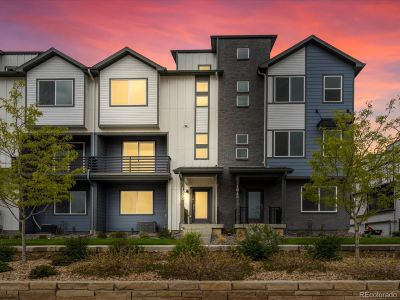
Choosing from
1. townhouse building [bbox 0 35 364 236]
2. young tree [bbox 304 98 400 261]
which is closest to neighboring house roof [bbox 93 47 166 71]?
townhouse building [bbox 0 35 364 236]

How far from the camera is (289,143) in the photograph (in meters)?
27.0

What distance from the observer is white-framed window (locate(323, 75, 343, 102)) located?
27.1 metres

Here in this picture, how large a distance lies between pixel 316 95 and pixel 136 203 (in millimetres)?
12294

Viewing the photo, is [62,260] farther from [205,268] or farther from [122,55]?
[122,55]

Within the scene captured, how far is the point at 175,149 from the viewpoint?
2784 centimetres

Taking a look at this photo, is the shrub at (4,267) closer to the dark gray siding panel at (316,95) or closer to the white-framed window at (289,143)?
the dark gray siding panel at (316,95)

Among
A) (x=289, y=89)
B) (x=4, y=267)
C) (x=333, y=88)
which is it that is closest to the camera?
(x=4, y=267)

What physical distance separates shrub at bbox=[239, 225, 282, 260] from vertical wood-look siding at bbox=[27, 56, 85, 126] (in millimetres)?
15074

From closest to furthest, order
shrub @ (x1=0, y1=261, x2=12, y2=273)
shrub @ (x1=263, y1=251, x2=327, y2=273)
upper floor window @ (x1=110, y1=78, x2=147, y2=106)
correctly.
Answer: shrub @ (x1=263, y1=251, x2=327, y2=273)
shrub @ (x1=0, y1=261, x2=12, y2=273)
upper floor window @ (x1=110, y1=78, x2=147, y2=106)

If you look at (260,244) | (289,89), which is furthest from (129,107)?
(260,244)

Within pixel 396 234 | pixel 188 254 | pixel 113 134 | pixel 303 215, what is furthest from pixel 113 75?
pixel 396 234

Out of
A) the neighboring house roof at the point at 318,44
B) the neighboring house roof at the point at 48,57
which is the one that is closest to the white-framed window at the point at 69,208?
the neighboring house roof at the point at 48,57

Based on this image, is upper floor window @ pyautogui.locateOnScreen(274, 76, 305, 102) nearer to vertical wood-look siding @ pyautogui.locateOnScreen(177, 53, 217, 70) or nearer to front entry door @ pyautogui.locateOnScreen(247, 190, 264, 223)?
vertical wood-look siding @ pyautogui.locateOnScreen(177, 53, 217, 70)

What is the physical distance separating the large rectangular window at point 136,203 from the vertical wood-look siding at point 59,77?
5.16 meters
